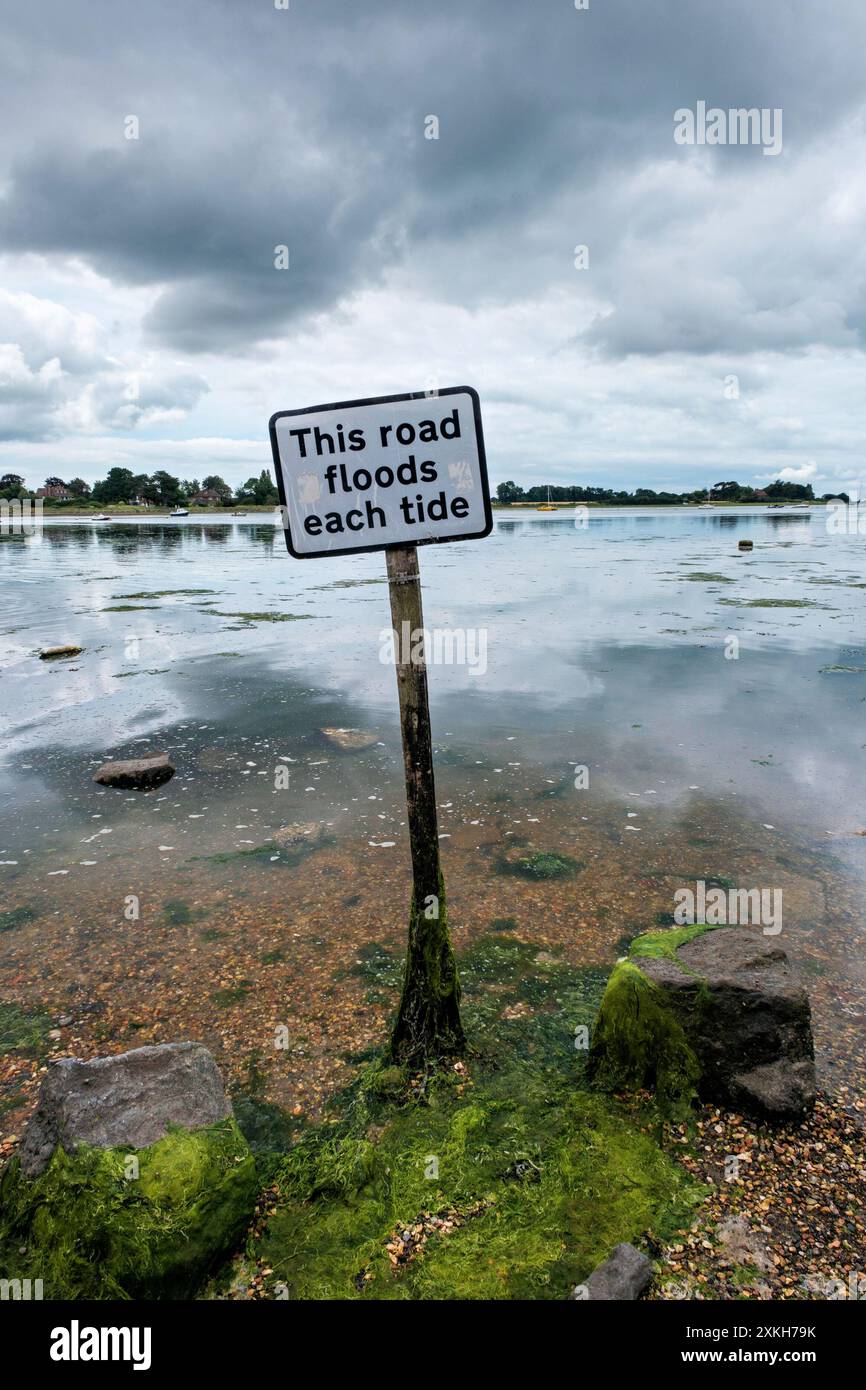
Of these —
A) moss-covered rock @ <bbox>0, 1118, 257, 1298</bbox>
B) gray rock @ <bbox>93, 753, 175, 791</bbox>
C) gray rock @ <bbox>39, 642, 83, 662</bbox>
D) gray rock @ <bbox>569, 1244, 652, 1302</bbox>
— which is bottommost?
gray rock @ <bbox>569, 1244, 652, 1302</bbox>

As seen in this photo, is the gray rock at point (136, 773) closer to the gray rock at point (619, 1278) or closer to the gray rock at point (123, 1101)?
the gray rock at point (123, 1101)

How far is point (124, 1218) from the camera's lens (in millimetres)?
3570

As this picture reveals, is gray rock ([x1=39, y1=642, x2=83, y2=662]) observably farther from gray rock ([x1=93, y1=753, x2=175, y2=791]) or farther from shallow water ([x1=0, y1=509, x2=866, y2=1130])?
gray rock ([x1=93, y1=753, x2=175, y2=791])

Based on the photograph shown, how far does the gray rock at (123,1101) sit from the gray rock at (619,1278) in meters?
2.19

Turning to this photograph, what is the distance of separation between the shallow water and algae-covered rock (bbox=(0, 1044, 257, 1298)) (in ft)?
3.67

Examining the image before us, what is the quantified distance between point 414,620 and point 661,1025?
3.29 meters

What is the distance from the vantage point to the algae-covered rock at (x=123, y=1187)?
3.51 m

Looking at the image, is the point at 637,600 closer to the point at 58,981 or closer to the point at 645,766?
the point at 645,766

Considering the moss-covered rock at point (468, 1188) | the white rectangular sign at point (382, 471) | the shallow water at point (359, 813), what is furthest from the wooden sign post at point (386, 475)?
the shallow water at point (359, 813)

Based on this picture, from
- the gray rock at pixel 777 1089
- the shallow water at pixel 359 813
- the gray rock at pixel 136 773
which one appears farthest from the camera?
the gray rock at pixel 136 773

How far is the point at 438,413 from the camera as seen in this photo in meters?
4.30

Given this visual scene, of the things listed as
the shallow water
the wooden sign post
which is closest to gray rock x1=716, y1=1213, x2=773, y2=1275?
the shallow water

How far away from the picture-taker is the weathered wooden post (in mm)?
4727

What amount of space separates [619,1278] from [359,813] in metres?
7.09
